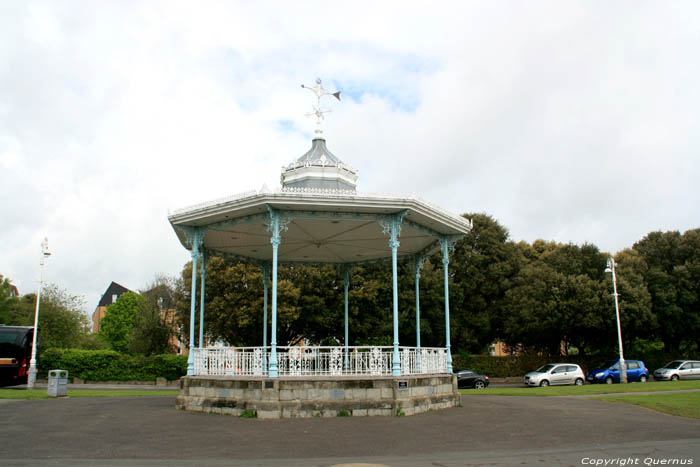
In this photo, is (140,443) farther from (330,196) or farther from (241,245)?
(241,245)

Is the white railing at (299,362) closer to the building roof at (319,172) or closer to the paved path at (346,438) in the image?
the paved path at (346,438)

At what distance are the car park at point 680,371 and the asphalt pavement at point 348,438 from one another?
22.1 metres

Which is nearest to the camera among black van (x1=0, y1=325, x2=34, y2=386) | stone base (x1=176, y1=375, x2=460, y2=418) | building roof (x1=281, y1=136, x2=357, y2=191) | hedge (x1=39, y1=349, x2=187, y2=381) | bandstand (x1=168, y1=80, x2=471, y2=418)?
stone base (x1=176, y1=375, x2=460, y2=418)

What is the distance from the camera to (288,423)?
41.8 feet

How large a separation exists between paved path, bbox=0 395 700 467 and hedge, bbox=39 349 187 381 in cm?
2042

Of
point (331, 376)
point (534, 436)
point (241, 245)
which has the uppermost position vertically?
point (241, 245)

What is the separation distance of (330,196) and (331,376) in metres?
5.07

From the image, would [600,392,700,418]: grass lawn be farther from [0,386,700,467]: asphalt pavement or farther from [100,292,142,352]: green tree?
[100,292,142,352]: green tree

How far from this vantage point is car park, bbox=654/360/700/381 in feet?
109

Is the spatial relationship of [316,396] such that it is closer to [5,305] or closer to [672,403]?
[672,403]

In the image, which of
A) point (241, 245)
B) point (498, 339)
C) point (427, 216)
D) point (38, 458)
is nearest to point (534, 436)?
point (427, 216)

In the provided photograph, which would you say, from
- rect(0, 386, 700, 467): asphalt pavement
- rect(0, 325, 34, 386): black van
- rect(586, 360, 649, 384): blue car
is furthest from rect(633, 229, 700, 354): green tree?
rect(0, 325, 34, 386): black van

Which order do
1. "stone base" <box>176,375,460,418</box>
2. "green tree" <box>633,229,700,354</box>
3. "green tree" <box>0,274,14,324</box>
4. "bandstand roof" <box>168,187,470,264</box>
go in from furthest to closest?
"green tree" <box>0,274,14,324</box> → "green tree" <box>633,229,700,354</box> → "bandstand roof" <box>168,187,470,264</box> → "stone base" <box>176,375,460,418</box>

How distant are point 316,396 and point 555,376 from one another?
2219 centimetres
